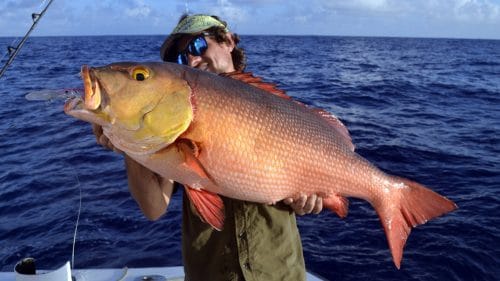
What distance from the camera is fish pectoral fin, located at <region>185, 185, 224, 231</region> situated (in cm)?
238

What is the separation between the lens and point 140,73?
7.19 feet

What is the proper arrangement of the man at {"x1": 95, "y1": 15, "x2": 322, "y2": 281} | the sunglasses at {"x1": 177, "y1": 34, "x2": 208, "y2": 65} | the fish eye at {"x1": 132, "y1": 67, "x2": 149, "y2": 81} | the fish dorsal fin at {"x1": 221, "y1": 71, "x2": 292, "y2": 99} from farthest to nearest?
1. the sunglasses at {"x1": 177, "y1": 34, "x2": 208, "y2": 65}
2. the man at {"x1": 95, "y1": 15, "x2": 322, "y2": 281}
3. the fish dorsal fin at {"x1": 221, "y1": 71, "x2": 292, "y2": 99}
4. the fish eye at {"x1": 132, "y1": 67, "x2": 149, "y2": 81}

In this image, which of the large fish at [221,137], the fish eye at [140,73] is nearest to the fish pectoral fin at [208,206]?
the large fish at [221,137]

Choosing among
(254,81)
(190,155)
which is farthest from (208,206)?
(254,81)

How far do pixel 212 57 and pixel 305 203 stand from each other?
1173mm

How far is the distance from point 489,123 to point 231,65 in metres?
12.8

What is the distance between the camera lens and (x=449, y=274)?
6133mm

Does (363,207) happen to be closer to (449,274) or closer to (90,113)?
(449,274)

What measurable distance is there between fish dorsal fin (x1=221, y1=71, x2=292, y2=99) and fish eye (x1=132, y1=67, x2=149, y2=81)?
0.47 m

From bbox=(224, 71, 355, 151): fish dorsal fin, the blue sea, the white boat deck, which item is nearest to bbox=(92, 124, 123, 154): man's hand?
the blue sea

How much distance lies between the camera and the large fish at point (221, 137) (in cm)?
Answer: 214

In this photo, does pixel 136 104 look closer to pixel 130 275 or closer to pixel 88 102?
pixel 88 102

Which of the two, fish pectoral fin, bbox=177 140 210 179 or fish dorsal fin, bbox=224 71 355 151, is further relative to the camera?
fish dorsal fin, bbox=224 71 355 151

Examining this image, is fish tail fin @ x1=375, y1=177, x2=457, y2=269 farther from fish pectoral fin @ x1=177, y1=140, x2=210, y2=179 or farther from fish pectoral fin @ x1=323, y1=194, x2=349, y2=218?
fish pectoral fin @ x1=177, y1=140, x2=210, y2=179
